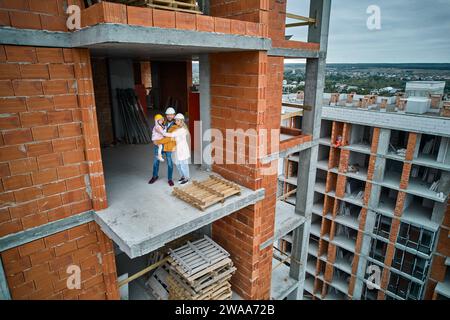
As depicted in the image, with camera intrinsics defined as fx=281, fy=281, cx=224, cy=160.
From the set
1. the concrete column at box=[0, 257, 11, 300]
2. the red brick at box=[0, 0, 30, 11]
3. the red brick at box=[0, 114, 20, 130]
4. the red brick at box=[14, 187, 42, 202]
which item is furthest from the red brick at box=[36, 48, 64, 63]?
the concrete column at box=[0, 257, 11, 300]

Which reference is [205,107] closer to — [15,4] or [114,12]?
[114,12]

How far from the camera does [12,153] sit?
3775mm

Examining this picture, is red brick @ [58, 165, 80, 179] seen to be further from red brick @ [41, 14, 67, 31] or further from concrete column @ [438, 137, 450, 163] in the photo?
concrete column @ [438, 137, 450, 163]

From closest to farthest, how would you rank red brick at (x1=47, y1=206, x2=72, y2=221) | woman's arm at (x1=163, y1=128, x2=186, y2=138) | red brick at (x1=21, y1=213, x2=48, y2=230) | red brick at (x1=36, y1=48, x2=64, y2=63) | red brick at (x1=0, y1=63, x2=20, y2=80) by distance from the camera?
1. red brick at (x1=0, y1=63, x2=20, y2=80)
2. red brick at (x1=36, y1=48, x2=64, y2=63)
3. red brick at (x1=21, y1=213, x2=48, y2=230)
4. red brick at (x1=47, y1=206, x2=72, y2=221)
5. woman's arm at (x1=163, y1=128, x2=186, y2=138)

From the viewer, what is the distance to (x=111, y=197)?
519cm

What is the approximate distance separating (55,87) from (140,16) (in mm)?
1607

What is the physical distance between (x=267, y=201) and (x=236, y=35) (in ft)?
12.2

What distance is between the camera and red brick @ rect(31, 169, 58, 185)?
13.2 feet

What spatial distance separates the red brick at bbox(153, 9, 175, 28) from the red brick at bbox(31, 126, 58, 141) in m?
2.10

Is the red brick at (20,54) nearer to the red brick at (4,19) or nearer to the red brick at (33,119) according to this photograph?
the red brick at (4,19)

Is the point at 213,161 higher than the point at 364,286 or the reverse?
higher

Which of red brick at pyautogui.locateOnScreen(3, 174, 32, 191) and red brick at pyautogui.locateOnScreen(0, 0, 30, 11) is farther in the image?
red brick at pyautogui.locateOnScreen(3, 174, 32, 191)
